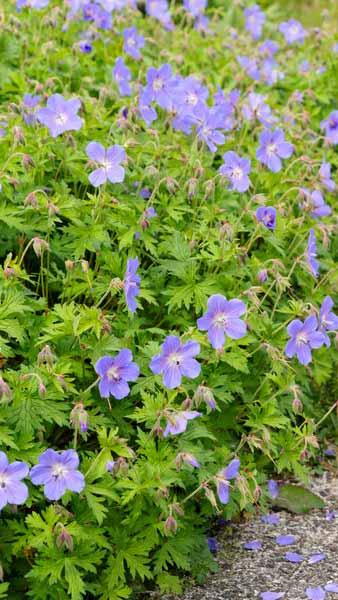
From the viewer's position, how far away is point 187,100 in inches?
156

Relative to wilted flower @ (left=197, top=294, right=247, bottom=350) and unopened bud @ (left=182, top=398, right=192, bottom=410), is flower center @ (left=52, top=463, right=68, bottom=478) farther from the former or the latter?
wilted flower @ (left=197, top=294, right=247, bottom=350)

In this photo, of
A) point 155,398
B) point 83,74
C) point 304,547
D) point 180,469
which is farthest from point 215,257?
point 83,74

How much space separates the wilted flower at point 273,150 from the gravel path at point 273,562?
126cm

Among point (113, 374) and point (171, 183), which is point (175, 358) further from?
point (171, 183)

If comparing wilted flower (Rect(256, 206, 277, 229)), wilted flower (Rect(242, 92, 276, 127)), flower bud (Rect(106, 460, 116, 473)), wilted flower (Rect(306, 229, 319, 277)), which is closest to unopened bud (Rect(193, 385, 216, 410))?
flower bud (Rect(106, 460, 116, 473))

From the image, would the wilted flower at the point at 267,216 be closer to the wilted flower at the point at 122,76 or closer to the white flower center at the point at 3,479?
the wilted flower at the point at 122,76

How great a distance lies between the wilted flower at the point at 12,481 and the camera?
8.50 feet

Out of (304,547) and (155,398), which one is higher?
(155,398)

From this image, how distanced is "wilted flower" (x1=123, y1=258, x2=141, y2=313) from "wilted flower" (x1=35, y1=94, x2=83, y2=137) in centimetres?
69

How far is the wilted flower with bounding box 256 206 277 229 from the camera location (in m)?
3.55

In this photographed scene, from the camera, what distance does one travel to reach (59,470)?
2691mm

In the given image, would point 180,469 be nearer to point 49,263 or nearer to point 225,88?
point 49,263

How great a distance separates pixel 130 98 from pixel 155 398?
5.40 feet

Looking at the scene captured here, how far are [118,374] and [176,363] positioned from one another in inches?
6.5
